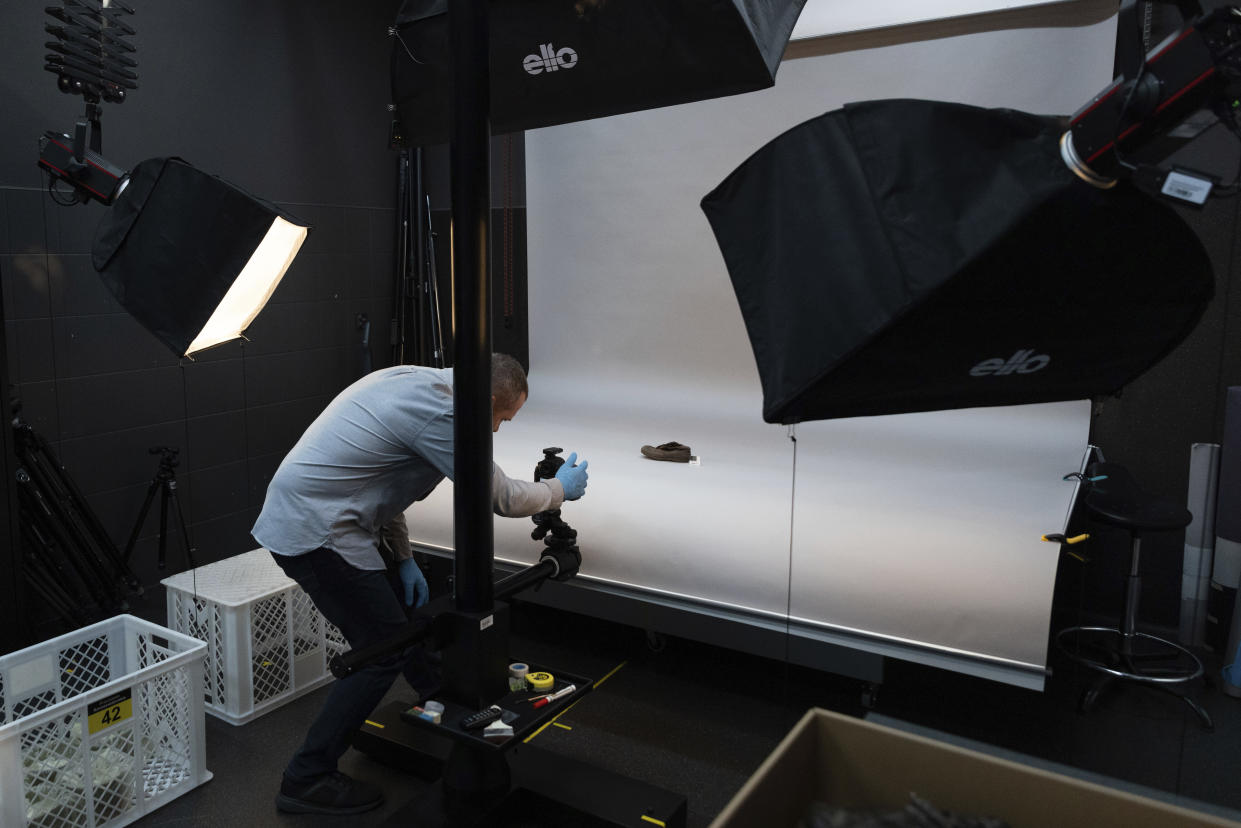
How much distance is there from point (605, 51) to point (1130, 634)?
2529mm

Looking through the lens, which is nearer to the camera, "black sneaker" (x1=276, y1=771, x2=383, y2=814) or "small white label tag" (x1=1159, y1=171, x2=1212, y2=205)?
"small white label tag" (x1=1159, y1=171, x2=1212, y2=205)

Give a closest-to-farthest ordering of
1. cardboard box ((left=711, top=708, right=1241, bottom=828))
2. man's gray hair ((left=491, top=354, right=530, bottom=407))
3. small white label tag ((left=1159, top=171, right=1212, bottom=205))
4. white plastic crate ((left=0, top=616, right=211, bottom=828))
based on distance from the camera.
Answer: small white label tag ((left=1159, top=171, right=1212, bottom=205))
cardboard box ((left=711, top=708, right=1241, bottom=828))
white plastic crate ((left=0, top=616, right=211, bottom=828))
man's gray hair ((left=491, top=354, right=530, bottom=407))

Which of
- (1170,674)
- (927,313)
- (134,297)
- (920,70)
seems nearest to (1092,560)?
(1170,674)

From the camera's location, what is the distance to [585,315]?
4.92m

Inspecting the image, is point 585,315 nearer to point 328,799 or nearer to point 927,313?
point 328,799

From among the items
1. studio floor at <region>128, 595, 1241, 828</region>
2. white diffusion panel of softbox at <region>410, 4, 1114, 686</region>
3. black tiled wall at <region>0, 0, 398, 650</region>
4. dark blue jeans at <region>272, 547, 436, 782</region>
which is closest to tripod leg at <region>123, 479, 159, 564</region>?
black tiled wall at <region>0, 0, 398, 650</region>

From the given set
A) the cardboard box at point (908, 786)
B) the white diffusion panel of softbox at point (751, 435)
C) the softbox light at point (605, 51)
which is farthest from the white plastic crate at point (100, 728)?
the cardboard box at point (908, 786)

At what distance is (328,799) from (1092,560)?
2.86 m

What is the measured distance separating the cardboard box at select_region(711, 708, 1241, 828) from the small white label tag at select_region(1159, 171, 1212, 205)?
694 mm

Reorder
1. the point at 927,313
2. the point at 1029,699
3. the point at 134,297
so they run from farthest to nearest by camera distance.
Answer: the point at 1029,699 < the point at 134,297 < the point at 927,313

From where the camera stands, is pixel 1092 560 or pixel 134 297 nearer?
pixel 134 297

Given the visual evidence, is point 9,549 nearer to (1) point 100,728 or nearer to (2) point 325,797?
(1) point 100,728

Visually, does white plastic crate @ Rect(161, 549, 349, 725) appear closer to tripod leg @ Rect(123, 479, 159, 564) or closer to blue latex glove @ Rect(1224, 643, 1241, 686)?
tripod leg @ Rect(123, 479, 159, 564)

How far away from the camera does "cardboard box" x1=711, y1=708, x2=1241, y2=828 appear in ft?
3.52
